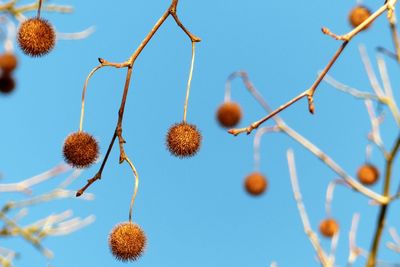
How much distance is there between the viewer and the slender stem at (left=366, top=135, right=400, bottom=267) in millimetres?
2875

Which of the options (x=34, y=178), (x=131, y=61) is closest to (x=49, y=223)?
(x=34, y=178)

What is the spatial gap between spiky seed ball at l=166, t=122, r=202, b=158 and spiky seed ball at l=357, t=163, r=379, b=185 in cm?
300

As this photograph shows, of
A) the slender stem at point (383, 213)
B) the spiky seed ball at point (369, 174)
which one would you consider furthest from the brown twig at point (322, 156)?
the spiky seed ball at point (369, 174)

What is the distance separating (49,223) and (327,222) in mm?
2355

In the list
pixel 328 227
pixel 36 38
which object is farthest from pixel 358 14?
pixel 36 38

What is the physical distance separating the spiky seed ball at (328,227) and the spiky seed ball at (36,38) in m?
3.38

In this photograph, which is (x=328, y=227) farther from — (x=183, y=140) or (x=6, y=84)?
(x=183, y=140)

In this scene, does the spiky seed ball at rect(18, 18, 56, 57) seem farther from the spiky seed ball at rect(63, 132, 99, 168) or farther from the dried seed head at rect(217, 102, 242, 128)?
the dried seed head at rect(217, 102, 242, 128)

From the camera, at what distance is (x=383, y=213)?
2.92 m

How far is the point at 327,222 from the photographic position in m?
5.45

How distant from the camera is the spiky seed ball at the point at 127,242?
2502mm

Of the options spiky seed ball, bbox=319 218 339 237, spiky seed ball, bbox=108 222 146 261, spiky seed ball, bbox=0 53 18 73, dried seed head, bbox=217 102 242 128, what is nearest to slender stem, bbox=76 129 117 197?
spiky seed ball, bbox=108 222 146 261

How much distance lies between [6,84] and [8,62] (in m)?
0.25

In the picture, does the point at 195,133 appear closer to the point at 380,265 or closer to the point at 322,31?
the point at 322,31
